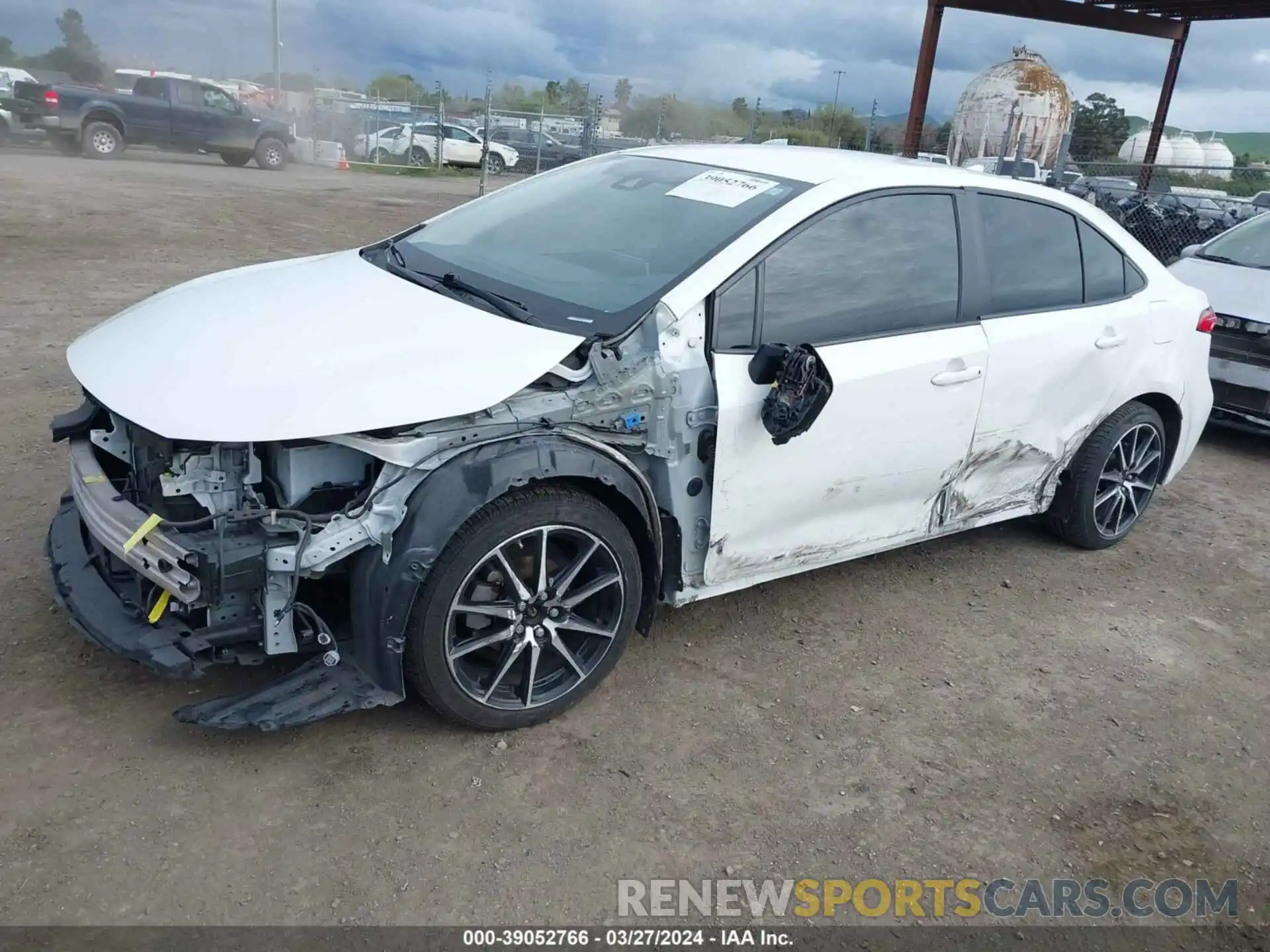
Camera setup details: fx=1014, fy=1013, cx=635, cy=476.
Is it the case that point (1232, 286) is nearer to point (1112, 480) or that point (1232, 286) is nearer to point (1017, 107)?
point (1112, 480)

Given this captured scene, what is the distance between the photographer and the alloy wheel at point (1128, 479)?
16.0 feet

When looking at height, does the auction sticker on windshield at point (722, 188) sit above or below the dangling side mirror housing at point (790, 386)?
above

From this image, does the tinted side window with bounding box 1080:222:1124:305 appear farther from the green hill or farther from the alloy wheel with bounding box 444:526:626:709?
the green hill

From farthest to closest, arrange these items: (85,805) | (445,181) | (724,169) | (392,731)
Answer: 1. (445,181)
2. (724,169)
3. (392,731)
4. (85,805)

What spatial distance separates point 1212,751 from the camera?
3.54 metres

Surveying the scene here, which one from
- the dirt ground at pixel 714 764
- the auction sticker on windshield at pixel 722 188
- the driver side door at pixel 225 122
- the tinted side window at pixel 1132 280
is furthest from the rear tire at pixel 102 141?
the tinted side window at pixel 1132 280

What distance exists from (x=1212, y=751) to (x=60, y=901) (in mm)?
3583

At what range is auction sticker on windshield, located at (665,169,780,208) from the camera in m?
3.72

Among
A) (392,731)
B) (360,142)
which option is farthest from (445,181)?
(392,731)

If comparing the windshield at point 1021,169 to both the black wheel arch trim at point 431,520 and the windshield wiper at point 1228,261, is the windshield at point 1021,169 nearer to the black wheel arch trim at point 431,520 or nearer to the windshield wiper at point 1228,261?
the windshield wiper at point 1228,261

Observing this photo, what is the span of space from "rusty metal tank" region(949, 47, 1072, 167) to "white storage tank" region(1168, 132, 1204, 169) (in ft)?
17.5

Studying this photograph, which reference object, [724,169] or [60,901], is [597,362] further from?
[60,901]

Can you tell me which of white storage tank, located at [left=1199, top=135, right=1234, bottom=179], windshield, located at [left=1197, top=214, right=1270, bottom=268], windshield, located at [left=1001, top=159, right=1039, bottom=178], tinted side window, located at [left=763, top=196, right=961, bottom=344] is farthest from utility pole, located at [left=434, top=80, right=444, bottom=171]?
white storage tank, located at [left=1199, top=135, right=1234, bottom=179]

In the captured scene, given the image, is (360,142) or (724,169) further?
(360,142)
